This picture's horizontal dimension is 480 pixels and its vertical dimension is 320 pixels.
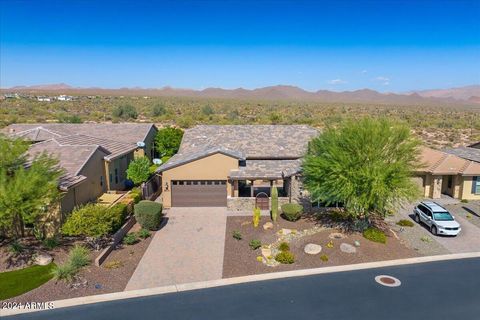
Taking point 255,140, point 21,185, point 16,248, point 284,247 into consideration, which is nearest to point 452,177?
point 255,140

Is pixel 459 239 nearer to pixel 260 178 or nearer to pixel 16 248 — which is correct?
pixel 260 178

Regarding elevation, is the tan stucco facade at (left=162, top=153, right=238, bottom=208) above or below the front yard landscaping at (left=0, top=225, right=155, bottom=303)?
above

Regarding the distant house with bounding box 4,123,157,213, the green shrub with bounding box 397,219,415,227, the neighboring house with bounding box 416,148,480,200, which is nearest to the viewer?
the distant house with bounding box 4,123,157,213

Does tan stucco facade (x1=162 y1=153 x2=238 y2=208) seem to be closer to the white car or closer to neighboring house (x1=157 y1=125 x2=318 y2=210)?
neighboring house (x1=157 y1=125 x2=318 y2=210)

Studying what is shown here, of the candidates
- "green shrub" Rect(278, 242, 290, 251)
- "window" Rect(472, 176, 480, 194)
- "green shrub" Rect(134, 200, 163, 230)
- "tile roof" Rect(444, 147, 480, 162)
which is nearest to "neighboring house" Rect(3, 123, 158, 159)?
"green shrub" Rect(134, 200, 163, 230)

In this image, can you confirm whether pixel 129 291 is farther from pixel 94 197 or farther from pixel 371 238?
pixel 371 238
